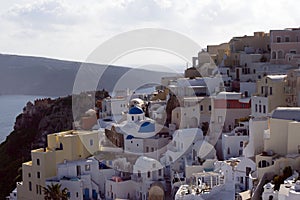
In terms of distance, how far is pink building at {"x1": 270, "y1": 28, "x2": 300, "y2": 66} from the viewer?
3011 centimetres

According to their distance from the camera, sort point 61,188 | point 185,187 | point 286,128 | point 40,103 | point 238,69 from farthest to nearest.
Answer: point 40,103 < point 238,69 < point 61,188 < point 185,187 < point 286,128

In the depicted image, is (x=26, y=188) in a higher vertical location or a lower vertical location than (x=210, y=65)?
lower

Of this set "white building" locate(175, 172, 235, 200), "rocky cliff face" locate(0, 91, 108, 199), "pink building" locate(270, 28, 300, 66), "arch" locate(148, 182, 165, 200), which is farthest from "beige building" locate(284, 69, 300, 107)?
"rocky cliff face" locate(0, 91, 108, 199)

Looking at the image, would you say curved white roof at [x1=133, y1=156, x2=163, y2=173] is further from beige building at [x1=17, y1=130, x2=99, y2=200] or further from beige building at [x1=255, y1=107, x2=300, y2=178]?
beige building at [x1=255, y1=107, x2=300, y2=178]

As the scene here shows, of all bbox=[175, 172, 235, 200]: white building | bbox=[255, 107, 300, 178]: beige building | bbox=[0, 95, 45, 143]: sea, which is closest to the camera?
bbox=[255, 107, 300, 178]: beige building

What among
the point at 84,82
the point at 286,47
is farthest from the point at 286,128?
the point at 84,82

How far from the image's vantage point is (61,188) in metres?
22.0

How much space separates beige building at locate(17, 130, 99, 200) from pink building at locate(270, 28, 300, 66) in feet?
37.9

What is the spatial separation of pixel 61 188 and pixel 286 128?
9.19m

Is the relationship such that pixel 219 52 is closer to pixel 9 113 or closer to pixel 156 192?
pixel 156 192

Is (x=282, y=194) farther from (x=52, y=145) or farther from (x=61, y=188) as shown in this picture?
(x=52, y=145)

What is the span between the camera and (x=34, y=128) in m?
→ 38.2

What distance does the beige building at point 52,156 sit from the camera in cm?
2269

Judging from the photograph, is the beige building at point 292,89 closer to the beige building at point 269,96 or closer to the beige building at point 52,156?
the beige building at point 269,96
